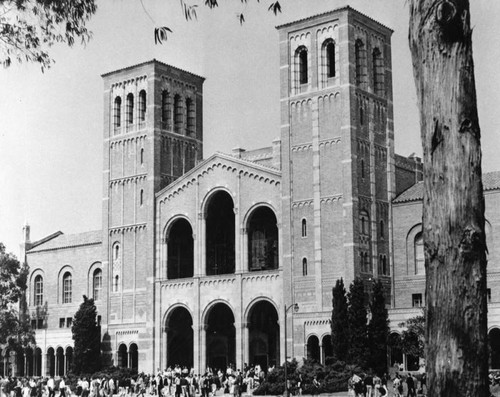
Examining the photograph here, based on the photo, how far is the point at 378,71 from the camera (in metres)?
62.5

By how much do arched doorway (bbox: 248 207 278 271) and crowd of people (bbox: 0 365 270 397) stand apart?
742cm

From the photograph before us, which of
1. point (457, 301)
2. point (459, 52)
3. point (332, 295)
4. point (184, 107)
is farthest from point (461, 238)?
point (184, 107)

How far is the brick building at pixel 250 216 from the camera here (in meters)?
58.2

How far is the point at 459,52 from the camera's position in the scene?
807 centimetres

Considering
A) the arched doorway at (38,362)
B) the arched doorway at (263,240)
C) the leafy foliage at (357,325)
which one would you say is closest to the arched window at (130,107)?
the arched doorway at (263,240)

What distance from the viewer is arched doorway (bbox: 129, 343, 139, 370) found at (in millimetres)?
67750

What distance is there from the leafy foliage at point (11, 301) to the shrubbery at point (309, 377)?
28846 millimetres

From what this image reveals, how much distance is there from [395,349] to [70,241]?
34983mm

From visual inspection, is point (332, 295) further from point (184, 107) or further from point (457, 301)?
point (457, 301)

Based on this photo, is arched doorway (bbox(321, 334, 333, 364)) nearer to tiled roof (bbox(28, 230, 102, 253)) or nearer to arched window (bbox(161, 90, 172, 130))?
arched window (bbox(161, 90, 172, 130))

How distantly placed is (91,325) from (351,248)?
2187 centimetres

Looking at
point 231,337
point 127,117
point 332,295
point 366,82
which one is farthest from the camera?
point 127,117

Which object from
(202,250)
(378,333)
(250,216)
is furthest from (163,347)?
(378,333)

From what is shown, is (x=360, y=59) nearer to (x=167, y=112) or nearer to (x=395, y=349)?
(x=167, y=112)
